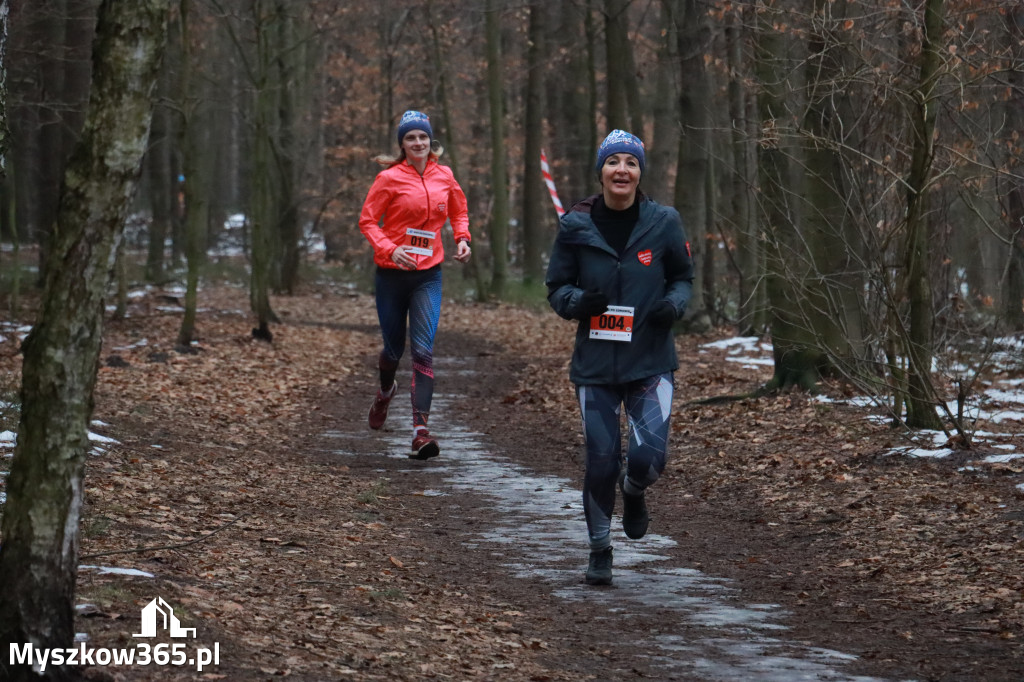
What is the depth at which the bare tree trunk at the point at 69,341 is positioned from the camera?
3.89 meters

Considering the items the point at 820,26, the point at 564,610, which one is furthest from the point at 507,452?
the point at 564,610

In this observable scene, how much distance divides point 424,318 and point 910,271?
Result: 3819mm

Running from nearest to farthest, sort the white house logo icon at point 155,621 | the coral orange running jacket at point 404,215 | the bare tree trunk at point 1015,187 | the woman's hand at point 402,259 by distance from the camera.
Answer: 1. the white house logo icon at point 155,621
2. the bare tree trunk at point 1015,187
3. the woman's hand at point 402,259
4. the coral orange running jacket at point 404,215

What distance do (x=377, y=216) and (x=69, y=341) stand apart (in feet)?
20.5

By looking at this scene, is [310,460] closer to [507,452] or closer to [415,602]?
[507,452]

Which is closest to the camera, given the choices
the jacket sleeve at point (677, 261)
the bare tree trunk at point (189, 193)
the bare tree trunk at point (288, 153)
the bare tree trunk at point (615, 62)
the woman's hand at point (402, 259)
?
the jacket sleeve at point (677, 261)

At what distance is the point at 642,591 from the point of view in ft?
20.3

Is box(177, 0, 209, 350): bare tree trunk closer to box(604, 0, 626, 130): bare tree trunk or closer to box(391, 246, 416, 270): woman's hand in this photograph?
box(391, 246, 416, 270): woman's hand

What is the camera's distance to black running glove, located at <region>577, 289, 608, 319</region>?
6078mm

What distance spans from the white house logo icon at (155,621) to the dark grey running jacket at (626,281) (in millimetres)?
2431

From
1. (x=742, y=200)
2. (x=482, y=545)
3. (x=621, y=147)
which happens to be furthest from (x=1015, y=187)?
(x=742, y=200)

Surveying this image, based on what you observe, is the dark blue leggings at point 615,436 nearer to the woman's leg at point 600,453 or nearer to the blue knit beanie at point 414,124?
the woman's leg at point 600,453

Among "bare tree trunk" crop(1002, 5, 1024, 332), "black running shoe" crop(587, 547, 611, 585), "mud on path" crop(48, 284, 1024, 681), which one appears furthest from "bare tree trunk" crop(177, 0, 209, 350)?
"black running shoe" crop(587, 547, 611, 585)

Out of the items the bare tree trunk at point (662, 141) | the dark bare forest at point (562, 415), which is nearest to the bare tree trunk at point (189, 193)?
the dark bare forest at point (562, 415)
